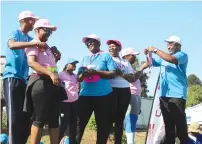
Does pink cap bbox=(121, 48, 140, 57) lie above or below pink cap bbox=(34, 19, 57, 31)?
below

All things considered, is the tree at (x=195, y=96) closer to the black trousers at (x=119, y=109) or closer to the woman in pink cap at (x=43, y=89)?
the black trousers at (x=119, y=109)

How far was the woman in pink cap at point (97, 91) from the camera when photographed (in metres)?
5.68

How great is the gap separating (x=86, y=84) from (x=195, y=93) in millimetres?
39201

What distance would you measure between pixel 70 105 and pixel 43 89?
244 cm

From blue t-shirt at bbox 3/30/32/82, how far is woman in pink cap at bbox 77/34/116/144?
99cm

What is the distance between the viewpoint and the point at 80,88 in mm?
6137

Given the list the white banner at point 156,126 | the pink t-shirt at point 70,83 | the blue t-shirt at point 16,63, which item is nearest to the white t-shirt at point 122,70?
the white banner at point 156,126

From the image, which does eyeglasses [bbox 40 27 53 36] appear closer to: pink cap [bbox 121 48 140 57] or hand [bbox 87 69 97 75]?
hand [bbox 87 69 97 75]

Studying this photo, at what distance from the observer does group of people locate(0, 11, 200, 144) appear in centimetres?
447

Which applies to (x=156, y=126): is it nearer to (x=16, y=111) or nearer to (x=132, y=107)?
(x=132, y=107)

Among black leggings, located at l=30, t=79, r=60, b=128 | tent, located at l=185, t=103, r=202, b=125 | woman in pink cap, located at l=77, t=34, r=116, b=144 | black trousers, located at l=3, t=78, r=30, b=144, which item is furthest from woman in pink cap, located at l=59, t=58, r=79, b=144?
tent, located at l=185, t=103, r=202, b=125

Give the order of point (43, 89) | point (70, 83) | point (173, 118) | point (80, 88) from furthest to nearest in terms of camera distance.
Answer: point (70, 83) < point (80, 88) < point (173, 118) < point (43, 89)

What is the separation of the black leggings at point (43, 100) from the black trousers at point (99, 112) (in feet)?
4.22

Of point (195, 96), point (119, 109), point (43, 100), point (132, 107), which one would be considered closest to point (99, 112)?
point (119, 109)
